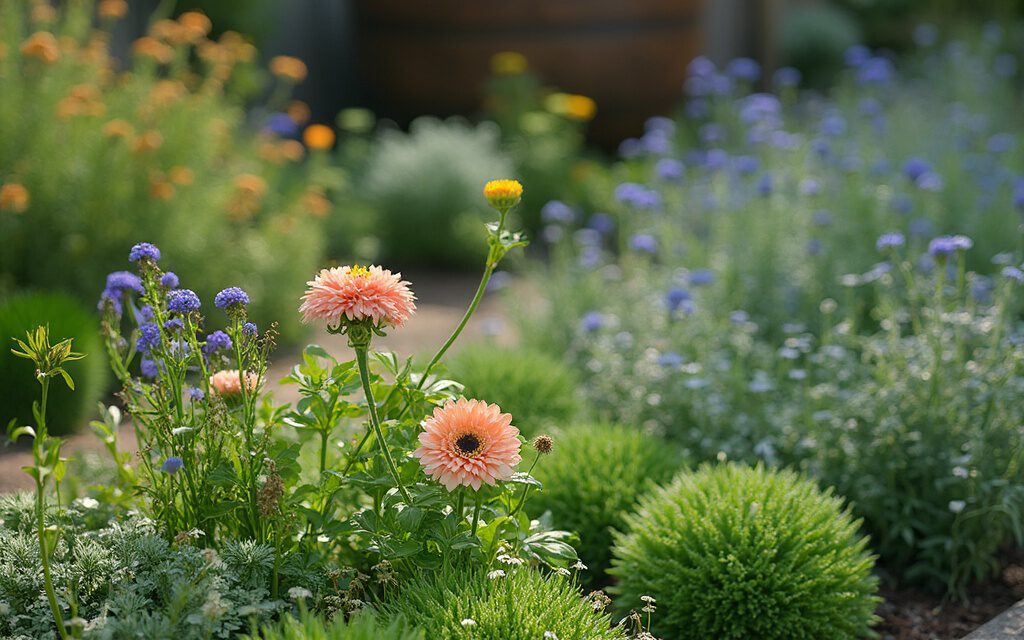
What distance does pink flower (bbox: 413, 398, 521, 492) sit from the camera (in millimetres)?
1921

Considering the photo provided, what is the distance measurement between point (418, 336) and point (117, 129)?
1596 mm

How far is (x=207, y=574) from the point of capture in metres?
1.99

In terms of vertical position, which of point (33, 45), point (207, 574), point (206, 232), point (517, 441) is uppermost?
point (33, 45)

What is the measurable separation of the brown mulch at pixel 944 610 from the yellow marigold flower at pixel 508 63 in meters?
4.86

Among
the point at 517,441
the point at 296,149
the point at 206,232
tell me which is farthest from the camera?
the point at 296,149

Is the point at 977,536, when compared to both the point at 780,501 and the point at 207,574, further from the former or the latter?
the point at 207,574

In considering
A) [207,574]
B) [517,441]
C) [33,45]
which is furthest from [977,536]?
[33,45]

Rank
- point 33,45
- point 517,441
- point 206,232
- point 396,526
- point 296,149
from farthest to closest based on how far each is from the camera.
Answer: point 296,149
point 206,232
point 33,45
point 396,526
point 517,441

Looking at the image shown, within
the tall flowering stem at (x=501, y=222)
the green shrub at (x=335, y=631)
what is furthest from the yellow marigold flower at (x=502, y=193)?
the green shrub at (x=335, y=631)

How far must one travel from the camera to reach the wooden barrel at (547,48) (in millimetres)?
7410

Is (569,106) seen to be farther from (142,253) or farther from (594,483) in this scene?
(142,253)

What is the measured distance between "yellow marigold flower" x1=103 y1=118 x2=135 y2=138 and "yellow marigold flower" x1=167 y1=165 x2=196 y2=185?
0.66ft

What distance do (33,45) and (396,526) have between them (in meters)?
2.21

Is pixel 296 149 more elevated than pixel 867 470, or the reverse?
pixel 296 149
